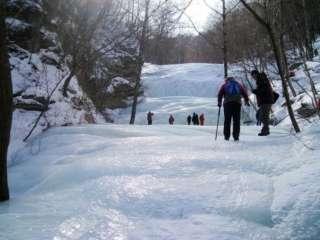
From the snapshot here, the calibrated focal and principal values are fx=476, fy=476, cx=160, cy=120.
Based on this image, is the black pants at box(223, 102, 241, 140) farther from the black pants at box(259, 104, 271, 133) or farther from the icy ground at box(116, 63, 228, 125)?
the icy ground at box(116, 63, 228, 125)

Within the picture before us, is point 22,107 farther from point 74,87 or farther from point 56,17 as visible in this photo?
point 56,17

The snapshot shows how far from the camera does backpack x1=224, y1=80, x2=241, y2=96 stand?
10.0m

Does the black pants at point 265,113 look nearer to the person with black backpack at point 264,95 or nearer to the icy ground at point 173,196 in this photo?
the person with black backpack at point 264,95

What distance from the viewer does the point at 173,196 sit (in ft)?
16.3

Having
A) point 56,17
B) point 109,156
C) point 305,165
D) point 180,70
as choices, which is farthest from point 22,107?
point 180,70

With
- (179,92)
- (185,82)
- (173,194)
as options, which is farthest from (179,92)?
(173,194)

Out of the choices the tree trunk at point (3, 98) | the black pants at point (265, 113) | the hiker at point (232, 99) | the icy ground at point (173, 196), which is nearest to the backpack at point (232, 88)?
the hiker at point (232, 99)

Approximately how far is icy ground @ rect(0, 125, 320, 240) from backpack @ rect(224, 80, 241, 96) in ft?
7.53

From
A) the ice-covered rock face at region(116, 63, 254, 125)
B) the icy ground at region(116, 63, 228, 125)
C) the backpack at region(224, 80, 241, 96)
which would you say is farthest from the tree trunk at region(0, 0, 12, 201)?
the icy ground at region(116, 63, 228, 125)

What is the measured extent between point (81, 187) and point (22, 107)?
956 centimetres

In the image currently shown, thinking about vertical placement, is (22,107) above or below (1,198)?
above

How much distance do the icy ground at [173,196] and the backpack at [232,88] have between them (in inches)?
90.3

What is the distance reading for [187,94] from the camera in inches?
2176

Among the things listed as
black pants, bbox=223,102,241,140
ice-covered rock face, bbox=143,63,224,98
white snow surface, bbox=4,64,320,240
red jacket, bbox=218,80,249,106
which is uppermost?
ice-covered rock face, bbox=143,63,224,98
